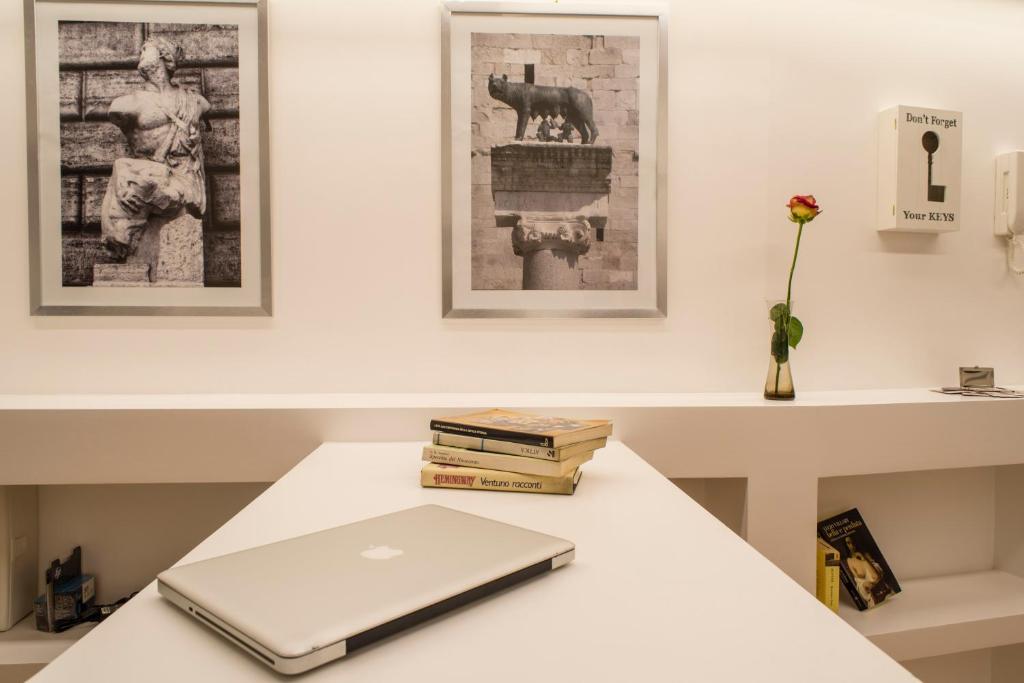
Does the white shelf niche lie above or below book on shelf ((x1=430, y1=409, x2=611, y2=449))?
below

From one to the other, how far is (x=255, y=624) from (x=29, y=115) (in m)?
1.61

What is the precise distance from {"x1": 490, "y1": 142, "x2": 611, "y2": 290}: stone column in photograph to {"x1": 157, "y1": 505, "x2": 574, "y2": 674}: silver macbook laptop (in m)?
0.91

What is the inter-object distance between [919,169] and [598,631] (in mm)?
1676

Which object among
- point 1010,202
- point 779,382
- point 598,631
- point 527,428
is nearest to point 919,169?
point 1010,202

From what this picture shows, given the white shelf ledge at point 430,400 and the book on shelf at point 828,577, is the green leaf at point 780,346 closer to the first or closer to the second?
the white shelf ledge at point 430,400

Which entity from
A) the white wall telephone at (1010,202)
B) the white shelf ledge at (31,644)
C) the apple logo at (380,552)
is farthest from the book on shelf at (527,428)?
the white wall telephone at (1010,202)

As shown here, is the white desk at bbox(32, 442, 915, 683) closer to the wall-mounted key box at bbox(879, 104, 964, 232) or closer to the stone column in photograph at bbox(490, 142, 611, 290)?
the stone column in photograph at bbox(490, 142, 611, 290)

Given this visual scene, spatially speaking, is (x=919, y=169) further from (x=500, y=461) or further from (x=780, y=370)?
(x=500, y=461)

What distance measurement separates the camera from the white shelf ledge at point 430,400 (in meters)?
1.31

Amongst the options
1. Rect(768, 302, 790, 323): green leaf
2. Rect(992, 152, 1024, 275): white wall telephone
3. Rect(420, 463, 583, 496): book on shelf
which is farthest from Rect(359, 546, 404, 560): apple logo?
Rect(992, 152, 1024, 275): white wall telephone

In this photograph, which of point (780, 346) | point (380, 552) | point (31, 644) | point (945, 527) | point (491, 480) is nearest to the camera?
point (380, 552)

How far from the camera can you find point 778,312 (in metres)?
1.46

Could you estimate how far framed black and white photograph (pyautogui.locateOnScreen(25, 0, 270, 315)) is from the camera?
4.81 feet

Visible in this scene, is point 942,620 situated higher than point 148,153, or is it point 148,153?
point 148,153
